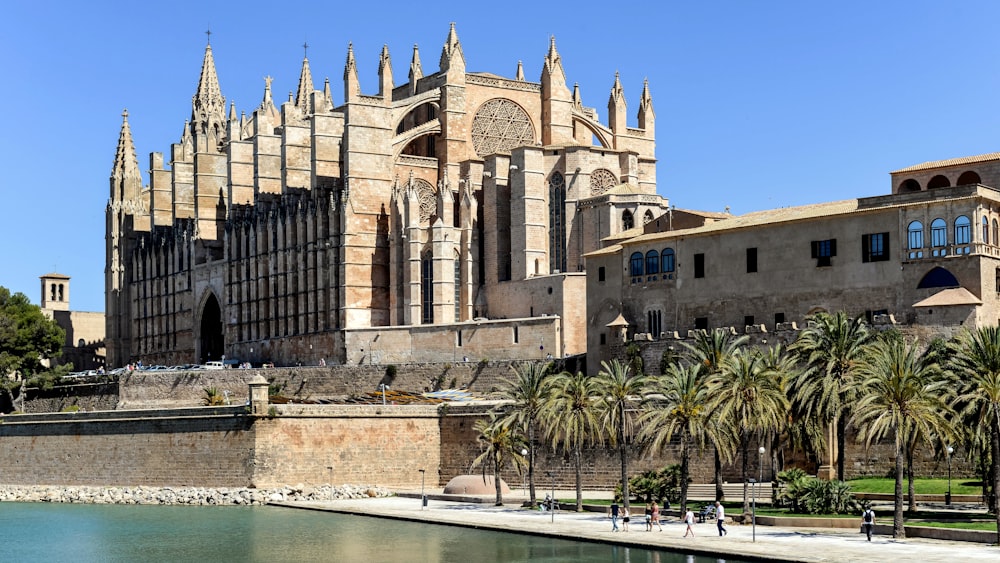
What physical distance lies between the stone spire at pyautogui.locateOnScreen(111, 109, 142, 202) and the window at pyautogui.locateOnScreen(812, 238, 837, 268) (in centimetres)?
6042

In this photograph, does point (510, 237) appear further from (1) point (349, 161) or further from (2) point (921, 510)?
(2) point (921, 510)

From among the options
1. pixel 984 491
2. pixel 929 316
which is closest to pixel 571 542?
pixel 984 491

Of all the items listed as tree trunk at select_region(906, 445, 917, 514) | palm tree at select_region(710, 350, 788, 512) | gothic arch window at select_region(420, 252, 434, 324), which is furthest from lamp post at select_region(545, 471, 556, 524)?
gothic arch window at select_region(420, 252, 434, 324)

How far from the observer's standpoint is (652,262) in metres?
57.5

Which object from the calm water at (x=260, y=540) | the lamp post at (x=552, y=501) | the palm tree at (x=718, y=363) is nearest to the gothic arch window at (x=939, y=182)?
the palm tree at (x=718, y=363)

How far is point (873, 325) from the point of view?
48250 mm

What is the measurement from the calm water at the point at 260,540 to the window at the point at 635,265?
15.3 m

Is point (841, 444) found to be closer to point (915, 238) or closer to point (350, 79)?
point (915, 238)

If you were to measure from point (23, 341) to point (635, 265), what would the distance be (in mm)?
38502

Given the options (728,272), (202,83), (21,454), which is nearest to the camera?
(728,272)

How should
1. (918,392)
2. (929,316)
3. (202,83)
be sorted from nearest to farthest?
1. (918,392)
2. (929,316)
3. (202,83)

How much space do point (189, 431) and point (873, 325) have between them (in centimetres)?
2473

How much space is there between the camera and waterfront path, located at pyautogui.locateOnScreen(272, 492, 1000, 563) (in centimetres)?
3416

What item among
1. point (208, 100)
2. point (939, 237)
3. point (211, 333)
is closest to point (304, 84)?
point (208, 100)
